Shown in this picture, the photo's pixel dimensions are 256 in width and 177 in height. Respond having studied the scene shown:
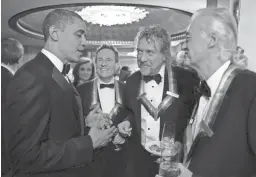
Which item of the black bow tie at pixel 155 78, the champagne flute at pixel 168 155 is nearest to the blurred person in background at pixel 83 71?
the black bow tie at pixel 155 78

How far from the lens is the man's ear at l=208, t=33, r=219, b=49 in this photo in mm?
Answer: 1631

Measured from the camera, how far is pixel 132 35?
2.00 metres

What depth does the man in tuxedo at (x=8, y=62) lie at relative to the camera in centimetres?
179

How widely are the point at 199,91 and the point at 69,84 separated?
0.81m

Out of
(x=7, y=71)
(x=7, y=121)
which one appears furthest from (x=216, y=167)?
(x=7, y=71)

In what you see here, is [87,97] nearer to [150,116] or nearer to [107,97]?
[107,97]

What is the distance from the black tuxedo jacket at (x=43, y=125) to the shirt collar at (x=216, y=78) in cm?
81

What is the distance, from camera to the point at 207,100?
5.65ft

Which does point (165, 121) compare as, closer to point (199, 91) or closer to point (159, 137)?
point (159, 137)

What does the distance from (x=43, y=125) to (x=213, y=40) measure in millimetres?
1084

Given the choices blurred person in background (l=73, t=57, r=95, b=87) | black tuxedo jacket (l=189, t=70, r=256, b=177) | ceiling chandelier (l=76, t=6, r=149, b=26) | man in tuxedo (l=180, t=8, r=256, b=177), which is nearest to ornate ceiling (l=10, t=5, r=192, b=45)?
ceiling chandelier (l=76, t=6, r=149, b=26)

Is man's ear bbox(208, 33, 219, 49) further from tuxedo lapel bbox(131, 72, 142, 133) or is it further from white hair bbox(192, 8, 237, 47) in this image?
tuxedo lapel bbox(131, 72, 142, 133)

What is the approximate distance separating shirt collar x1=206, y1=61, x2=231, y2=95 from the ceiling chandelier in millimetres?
675

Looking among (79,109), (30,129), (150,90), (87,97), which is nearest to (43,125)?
(30,129)
